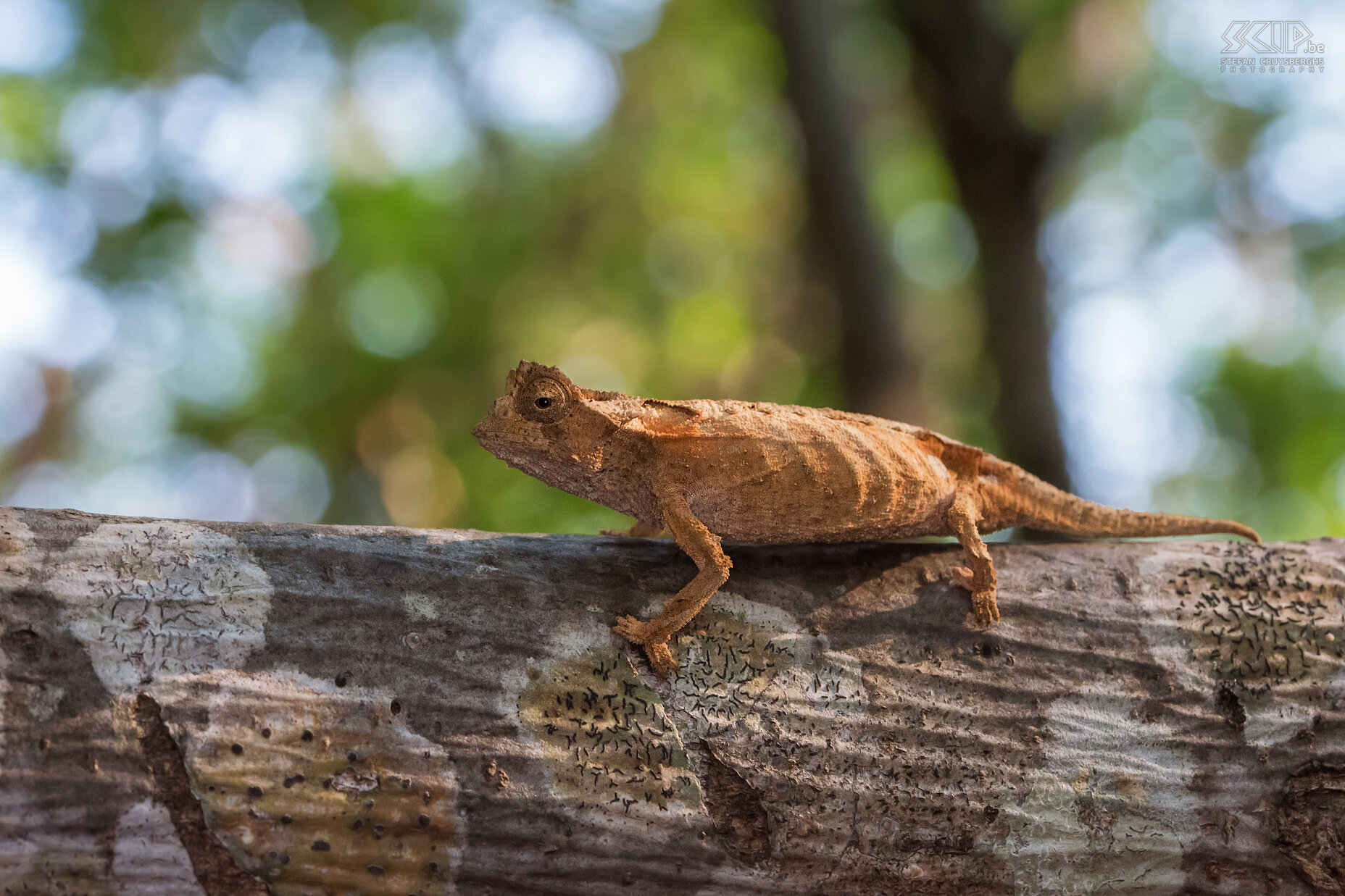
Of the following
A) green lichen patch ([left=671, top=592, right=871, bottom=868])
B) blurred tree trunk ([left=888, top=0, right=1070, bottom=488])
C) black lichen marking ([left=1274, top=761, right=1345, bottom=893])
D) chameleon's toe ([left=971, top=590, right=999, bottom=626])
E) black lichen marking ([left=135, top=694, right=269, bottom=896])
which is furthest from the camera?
blurred tree trunk ([left=888, top=0, right=1070, bottom=488])

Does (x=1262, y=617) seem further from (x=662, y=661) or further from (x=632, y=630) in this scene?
(x=632, y=630)

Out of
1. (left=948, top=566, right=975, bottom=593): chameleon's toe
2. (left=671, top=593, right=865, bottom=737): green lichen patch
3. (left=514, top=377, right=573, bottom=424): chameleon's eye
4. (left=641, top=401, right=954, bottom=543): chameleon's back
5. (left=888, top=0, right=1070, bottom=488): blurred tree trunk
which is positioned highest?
(left=888, top=0, right=1070, bottom=488): blurred tree trunk

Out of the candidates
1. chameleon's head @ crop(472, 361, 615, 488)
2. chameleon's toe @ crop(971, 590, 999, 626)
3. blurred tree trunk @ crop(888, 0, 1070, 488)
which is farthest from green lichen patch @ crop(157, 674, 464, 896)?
blurred tree trunk @ crop(888, 0, 1070, 488)

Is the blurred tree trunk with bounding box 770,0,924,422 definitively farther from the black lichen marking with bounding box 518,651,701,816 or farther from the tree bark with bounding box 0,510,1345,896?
the black lichen marking with bounding box 518,651,701,816

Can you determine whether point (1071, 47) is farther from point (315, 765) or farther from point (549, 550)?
point (315, 765)

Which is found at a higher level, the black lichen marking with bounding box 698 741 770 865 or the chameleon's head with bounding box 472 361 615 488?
the chameleon's head with bounding box 472 361 615 488

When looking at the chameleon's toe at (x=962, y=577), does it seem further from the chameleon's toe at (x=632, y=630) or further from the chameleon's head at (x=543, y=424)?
the chameleon's head at (x=543, y=424)

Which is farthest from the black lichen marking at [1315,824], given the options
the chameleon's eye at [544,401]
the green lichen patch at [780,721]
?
the chameleon's eye at [544,401]

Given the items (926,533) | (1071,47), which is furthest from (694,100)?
(926,533)
